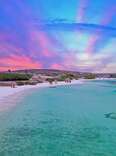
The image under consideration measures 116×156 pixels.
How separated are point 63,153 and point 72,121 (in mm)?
7200

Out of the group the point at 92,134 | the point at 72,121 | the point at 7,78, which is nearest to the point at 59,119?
the point at 72,121

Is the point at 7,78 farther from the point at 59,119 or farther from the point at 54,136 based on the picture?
the point at 54,136

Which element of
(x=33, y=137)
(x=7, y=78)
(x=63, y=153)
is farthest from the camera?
(x=7, y=78)

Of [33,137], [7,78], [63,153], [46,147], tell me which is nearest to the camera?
[63,153]

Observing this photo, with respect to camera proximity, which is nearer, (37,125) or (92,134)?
(92,134)

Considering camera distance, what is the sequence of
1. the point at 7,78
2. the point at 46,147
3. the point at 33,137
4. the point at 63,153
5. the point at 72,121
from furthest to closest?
the point at 7,78 → the point at 72,121 → the point at 33,137 → the point at 46,147 → the point at 63,153

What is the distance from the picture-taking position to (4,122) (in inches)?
681

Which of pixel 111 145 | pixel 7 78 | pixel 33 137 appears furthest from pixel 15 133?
pixel 7 78

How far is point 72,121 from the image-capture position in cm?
1847

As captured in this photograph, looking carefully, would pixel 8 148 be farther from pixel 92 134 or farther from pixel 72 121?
pixel 72 121

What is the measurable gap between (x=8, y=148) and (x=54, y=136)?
2.92m

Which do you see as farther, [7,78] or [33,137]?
[7,78]

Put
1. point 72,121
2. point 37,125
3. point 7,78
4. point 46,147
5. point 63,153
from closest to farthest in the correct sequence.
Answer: point 63,153, point 46,147, point 37,125, point 72,121, point 7,78

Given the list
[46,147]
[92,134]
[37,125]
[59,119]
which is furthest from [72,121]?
[46,147]
